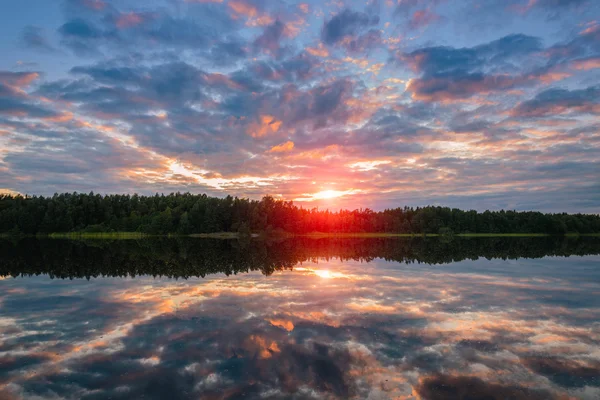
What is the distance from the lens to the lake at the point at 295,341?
10.5m

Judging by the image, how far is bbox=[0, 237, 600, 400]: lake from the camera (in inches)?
413

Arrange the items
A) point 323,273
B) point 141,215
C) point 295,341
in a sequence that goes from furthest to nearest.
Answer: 1. point 141,215
2. point 323,273
3. point 295,341

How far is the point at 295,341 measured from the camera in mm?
14328

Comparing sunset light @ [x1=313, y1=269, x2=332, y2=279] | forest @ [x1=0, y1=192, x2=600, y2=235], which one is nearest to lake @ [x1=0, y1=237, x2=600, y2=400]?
sunset light @ [x1=313, y1=269, x2=332, y2=279]

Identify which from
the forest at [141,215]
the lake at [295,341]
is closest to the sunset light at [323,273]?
the lake at [295,341]

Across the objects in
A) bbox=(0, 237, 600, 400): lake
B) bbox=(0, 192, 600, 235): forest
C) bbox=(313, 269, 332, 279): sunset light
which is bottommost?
bbox=(0, 237, 600, 400): lake

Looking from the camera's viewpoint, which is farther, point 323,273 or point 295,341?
point 323,273

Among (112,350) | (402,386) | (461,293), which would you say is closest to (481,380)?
(402,386)

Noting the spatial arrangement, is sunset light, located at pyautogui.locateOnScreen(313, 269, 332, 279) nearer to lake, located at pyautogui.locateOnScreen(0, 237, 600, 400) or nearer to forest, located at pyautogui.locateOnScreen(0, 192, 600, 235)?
lake, located at pyautogui.locateOnScreen(0, 237, 600, 400)

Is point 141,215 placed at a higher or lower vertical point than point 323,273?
higher

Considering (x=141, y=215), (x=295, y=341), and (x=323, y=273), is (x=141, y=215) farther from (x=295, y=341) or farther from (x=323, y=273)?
(x=295, y=341)

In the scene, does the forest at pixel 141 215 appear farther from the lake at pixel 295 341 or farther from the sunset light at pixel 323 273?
the lake at pixel 295 341

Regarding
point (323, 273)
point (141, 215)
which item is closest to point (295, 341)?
point (323, 273)

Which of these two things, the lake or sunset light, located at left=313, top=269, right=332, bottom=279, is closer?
the lake
